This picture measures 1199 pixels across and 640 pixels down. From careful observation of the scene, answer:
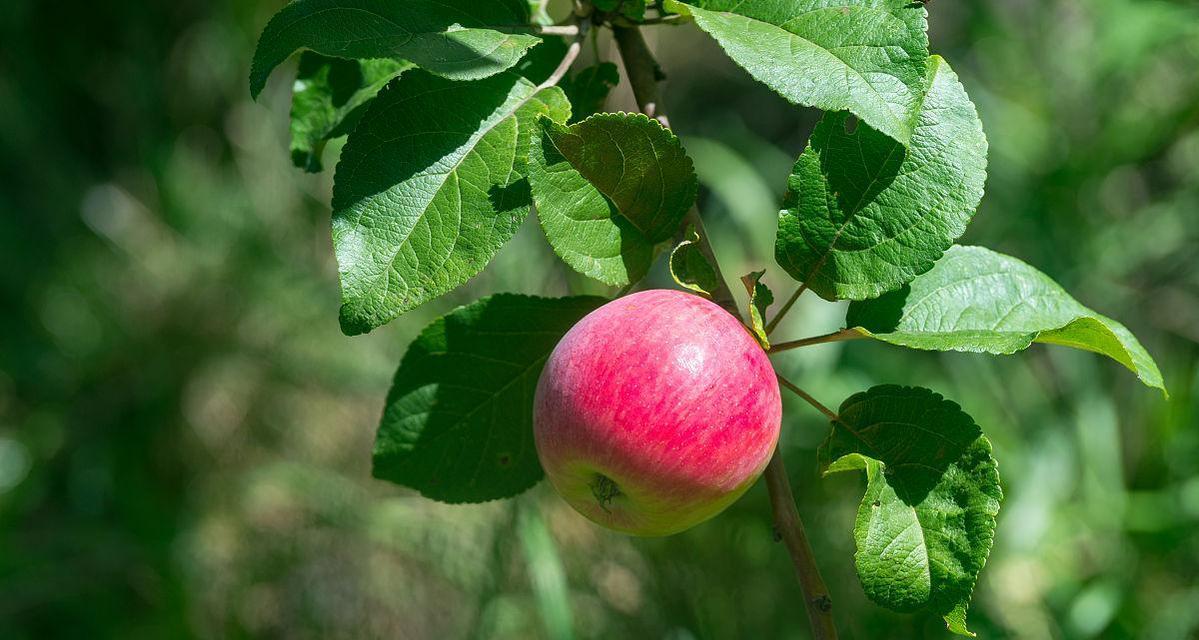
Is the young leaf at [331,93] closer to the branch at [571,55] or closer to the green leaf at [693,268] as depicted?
the branch at [571,55]

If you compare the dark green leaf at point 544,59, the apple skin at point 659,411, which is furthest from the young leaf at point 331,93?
the apple skin at point 659,411

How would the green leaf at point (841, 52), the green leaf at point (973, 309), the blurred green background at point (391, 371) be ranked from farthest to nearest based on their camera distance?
1. the blurred green background at point (391, 371)
2. the green leaf at point (973, 309)
3. the green leaf at point (841, 52)

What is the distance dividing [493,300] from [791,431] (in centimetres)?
132

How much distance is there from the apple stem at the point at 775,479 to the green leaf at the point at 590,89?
2cm

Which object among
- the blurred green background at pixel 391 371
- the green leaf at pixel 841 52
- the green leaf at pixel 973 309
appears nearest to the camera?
the green leaf at pixel 841 52

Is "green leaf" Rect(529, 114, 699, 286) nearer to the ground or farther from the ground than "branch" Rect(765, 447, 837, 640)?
farther from the ground

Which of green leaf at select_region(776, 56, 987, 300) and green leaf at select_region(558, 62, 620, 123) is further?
green leaf at select_region(558, 62, 620, 123)

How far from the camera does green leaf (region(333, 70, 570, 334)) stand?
0.48 m

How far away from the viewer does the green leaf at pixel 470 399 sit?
0.59 m

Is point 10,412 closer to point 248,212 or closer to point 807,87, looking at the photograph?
point 248,212

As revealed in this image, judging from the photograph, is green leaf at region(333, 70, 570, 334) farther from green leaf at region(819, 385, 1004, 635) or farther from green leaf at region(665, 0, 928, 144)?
green leaf at region(819, 385, 1004, 635)

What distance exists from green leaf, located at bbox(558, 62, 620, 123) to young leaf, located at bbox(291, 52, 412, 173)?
10cm

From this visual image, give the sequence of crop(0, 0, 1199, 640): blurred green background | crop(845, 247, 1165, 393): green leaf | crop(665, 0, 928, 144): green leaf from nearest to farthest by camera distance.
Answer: crop(665, 0, 928, 144): green leaf, crop(845, 247, 1165, 393): green leaf, crop(0, 0, 1199, 640): blurred green background

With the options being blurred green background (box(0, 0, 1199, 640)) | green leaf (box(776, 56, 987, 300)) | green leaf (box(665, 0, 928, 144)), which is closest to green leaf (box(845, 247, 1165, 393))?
green leaf (box(776, 56, 987, 300))
